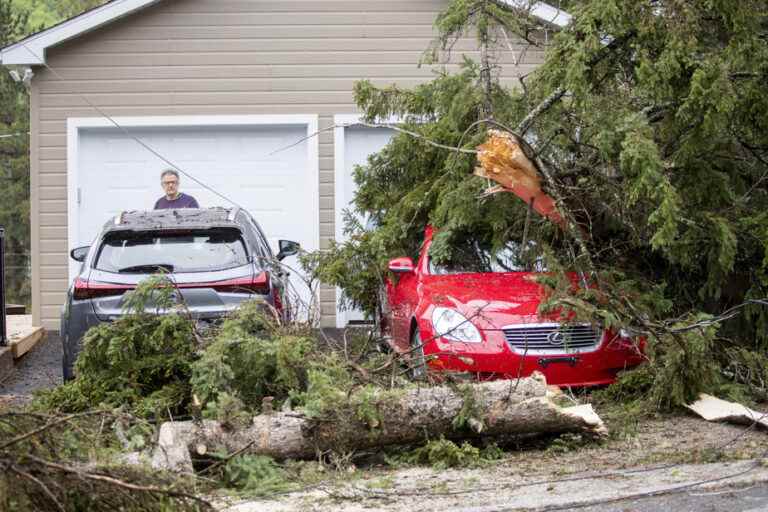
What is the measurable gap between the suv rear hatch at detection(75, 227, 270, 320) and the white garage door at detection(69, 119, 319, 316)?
5.39m

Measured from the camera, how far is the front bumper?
8516mm

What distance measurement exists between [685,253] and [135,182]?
839cm

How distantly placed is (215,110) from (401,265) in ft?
19.7

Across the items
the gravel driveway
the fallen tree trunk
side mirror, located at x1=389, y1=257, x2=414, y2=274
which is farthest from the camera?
the gravel driveway

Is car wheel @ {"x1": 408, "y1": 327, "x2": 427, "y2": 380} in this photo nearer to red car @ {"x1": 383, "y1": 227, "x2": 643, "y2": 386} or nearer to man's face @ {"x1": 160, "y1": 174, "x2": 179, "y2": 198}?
red car @ {"x1": 383, "y1": 227, "x2": 643, "y2": 386}

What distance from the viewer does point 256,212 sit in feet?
49.2

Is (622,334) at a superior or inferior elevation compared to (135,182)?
inferior

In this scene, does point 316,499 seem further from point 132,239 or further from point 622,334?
point 132,239

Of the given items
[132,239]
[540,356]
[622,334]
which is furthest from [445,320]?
[132,239]

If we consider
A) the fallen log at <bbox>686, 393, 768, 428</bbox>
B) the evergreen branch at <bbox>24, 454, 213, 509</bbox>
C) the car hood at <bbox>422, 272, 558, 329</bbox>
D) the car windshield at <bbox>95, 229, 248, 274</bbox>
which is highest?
the car windshield at <bbox>95, 229, 248, 274</bbox>

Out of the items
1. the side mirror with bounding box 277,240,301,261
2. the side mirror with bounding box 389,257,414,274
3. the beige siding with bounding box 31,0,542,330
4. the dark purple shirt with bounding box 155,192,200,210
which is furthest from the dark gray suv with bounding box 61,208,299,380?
the beige siding with bounding box 31,0,542,330

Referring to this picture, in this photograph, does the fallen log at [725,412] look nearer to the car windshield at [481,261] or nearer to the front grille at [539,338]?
the front grille at [539,338]

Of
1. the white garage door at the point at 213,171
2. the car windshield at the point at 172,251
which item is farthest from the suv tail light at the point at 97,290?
the white garage door at the point at 213,171

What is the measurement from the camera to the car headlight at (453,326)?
8617 mm
